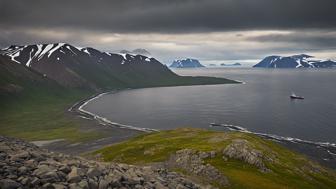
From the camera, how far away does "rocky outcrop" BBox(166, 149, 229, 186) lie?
70000mm

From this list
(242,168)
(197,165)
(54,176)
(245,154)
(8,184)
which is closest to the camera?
(8,184)

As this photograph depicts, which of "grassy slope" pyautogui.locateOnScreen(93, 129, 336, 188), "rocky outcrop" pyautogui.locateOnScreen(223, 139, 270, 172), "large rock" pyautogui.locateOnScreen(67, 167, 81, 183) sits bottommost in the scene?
"grassy slope" pyautogui.locateOnScreen(93, 129, 336, 188)

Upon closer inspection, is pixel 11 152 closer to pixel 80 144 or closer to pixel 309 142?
pixel 80 144

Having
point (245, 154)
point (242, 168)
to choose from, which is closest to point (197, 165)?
point (242, 168)

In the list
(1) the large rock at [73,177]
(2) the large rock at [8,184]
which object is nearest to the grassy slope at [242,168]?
(1) the large rock at [73,177]

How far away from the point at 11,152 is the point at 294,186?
5995cm

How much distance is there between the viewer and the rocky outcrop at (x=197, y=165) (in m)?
70.0

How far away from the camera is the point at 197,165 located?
77.0 m

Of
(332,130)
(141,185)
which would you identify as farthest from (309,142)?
(141,185)

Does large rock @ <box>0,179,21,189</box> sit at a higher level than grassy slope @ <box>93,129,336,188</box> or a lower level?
higher

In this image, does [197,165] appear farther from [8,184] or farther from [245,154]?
[8,184]

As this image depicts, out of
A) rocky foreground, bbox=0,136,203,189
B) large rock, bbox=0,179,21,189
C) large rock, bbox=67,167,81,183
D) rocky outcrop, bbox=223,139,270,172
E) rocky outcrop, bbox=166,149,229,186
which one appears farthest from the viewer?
rocky outcrop, bbox=223,139,270,172

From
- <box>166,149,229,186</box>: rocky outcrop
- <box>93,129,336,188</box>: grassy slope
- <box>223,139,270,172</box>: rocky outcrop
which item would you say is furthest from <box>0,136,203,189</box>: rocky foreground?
<box>223,139,270,172</box>: rocky outcrop

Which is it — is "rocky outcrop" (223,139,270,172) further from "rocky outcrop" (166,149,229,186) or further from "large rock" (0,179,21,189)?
"large rock" (0,179,21,189)
